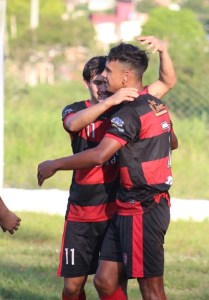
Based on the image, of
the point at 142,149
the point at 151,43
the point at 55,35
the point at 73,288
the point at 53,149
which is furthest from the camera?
the point at 55,35

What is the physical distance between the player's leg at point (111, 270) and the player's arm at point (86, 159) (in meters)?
0.55

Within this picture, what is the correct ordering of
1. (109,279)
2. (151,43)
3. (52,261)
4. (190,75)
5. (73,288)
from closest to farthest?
(109,279) → (151,43) → (73,288) → (52,261) → (190,75)

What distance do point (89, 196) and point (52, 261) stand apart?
2624 mm

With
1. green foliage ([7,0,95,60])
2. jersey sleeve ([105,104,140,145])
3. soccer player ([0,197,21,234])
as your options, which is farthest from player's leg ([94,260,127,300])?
green foliage ([7,0,95,60])

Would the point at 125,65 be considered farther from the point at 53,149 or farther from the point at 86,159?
the point at 53,149

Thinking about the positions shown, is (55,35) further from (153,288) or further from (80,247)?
(153,288)

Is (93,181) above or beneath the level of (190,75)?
above

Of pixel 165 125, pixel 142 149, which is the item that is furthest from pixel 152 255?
pixel 165 125

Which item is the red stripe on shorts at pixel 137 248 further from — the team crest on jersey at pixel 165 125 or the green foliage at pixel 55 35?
the green foliage at pixel 55 35

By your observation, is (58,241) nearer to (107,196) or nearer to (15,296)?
(15,296)

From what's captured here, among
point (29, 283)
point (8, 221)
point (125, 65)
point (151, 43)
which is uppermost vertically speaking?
point (151, 43)

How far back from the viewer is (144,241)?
638 cm

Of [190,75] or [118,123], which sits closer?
[118,123]

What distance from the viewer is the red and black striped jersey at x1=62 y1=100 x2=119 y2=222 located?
6832mm
